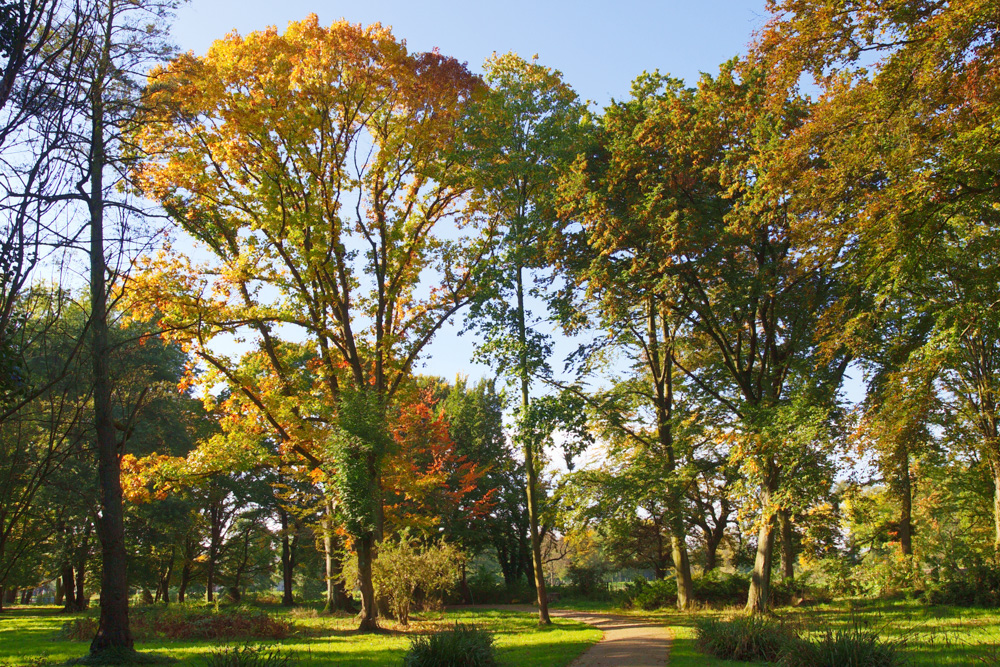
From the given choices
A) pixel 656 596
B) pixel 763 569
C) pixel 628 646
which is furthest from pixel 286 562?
pixel 628 646

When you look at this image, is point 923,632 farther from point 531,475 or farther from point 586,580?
point 586,580

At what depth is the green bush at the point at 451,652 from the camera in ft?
25.1

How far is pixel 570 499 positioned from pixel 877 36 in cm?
1286

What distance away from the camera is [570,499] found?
17875 millimetres

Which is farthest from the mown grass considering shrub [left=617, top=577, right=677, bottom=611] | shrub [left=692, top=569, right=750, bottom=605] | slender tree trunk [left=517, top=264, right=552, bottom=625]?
shrub [left=617, top=577, right=677, bottom=611]

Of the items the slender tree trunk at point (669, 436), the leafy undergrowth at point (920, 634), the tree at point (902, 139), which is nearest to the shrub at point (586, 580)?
the slender tree trunk at point (669, 436)

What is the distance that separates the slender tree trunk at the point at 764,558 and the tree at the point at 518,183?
17.1ft

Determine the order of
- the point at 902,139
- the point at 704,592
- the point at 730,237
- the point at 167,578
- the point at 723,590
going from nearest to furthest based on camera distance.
A: the point at 902,139
the point at 730,237
the point at 723,590
the point at 704,592
the point at 167,578

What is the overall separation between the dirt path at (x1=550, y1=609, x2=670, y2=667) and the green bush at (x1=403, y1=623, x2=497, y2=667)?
1.81 meters

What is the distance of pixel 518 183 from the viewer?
57.8ft

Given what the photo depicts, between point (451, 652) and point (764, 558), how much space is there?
11195 millimetres

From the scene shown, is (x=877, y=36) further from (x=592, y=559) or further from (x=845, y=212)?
(x=592, y=559)

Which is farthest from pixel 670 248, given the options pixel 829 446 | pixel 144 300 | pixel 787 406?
pixel 144 300

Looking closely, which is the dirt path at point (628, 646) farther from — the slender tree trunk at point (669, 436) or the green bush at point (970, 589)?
the green bush at point (970, 589)
